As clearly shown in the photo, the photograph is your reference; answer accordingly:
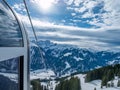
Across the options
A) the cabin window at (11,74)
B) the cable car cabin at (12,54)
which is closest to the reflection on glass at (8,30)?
the cable car cabin at (12,54)

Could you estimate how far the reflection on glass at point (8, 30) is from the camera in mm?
Answer: 2840

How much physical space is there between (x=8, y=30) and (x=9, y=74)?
454 millimetres

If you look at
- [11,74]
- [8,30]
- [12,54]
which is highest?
[8,30]

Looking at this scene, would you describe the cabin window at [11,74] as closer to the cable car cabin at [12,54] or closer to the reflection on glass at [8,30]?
the cable car cabin at [12,54]

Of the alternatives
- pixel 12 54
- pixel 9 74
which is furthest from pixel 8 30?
pixel 9 74

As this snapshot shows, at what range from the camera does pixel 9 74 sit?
305 cm

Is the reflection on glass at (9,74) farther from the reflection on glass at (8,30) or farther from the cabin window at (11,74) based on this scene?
the reflection on glass at (8,30)

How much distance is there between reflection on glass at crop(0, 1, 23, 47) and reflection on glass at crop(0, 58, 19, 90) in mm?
183

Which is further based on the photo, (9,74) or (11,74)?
(11,74)

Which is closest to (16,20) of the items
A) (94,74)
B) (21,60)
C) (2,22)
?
(21,60)

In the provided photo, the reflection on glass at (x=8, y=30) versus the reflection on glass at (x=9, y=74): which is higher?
the reflection on glass at (x=8, y=30)

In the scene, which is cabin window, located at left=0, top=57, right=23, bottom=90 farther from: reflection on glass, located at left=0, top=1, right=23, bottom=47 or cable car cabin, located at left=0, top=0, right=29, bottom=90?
reflection on glass, located at left=0, top=1, right=23, bottom=47

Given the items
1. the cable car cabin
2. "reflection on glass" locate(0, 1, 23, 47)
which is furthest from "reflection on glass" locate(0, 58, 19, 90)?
"reflection on glass" locate(0, 1, 23, 47)

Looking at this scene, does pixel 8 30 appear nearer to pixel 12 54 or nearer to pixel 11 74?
pixel 12 54
